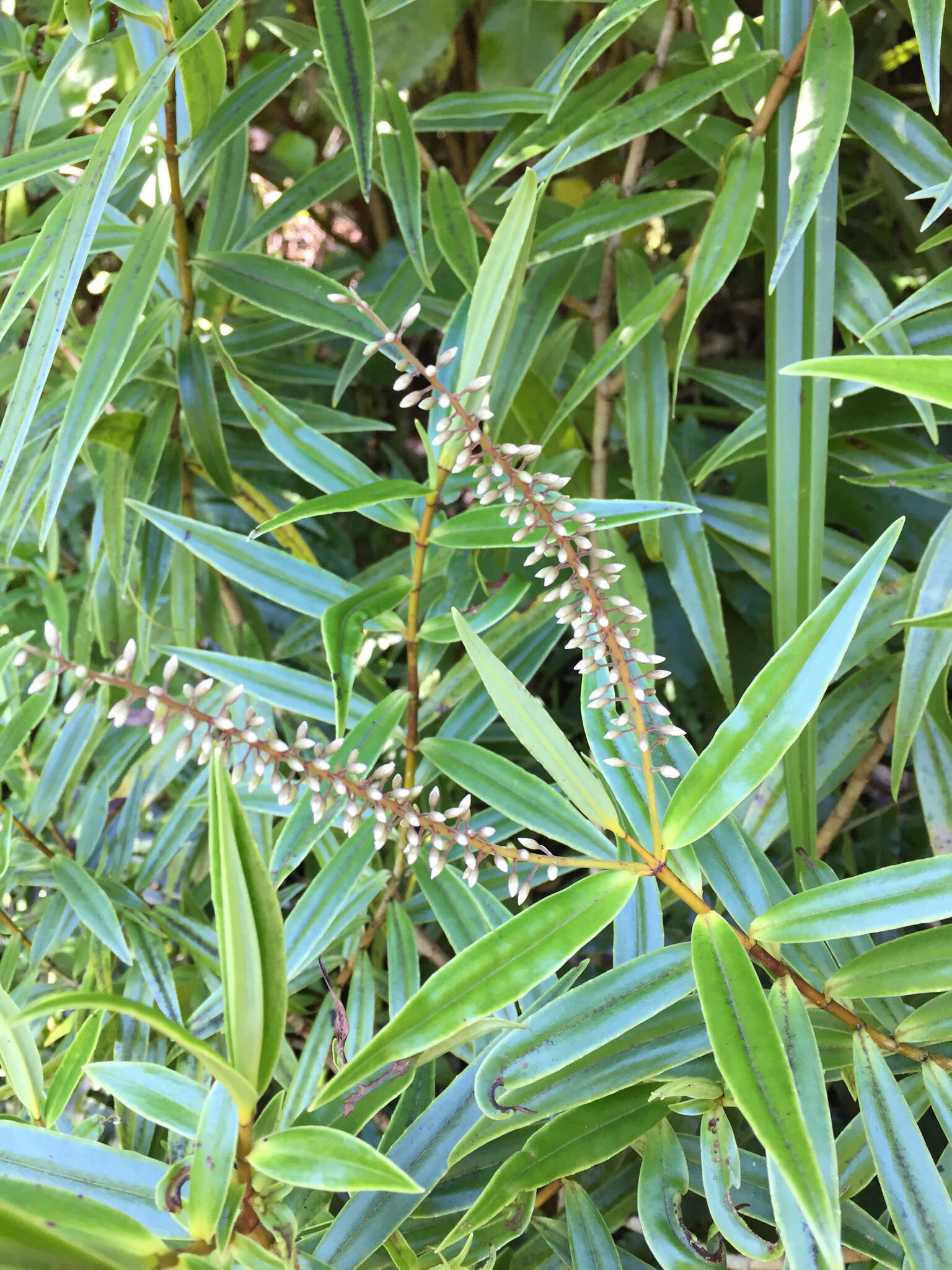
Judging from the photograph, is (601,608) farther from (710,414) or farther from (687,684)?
(710,414)

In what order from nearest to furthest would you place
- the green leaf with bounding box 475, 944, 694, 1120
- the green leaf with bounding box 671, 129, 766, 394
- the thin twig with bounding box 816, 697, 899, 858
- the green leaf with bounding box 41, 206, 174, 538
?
1. the green leaf with bounding box 475, 944, 694, 1120
2. the green leaf with bounding box 41, 206, 174, 538
3. the green leaf with bounding box 671, 129, 766, 394
4. the thin twig with bounding box 816, 697, 899, 858

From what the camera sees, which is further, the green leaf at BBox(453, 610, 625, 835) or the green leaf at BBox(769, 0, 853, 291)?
the green leaf at BBox(769, 0, 853, 291)

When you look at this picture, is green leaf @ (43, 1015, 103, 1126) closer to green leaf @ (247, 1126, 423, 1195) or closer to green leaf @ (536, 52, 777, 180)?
green leaf @ (247, 1126, 423, 1195)

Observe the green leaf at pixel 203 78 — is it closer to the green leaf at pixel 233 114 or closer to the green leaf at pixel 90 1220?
the green leaf at pixel 233 114

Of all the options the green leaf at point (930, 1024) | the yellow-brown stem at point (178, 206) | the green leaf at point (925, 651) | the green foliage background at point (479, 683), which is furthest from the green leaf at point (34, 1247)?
the yellow-brown stem at point (178, 206)

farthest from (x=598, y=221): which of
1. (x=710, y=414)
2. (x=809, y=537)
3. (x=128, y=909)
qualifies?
(x=128, y=909)

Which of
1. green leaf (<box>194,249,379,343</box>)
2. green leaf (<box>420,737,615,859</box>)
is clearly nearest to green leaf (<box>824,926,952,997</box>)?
green leaf (<box>420,737,615,859</box>)
